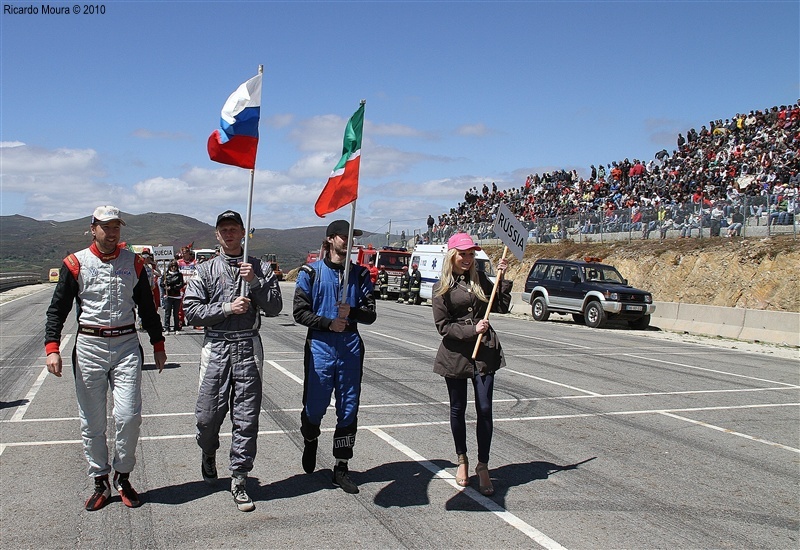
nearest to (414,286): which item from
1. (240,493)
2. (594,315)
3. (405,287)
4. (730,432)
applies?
(405,287)

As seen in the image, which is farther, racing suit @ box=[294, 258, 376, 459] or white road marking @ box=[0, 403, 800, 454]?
white road marking @ box=[0, 403, 800, 454]

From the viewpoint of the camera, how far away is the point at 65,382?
1102cm

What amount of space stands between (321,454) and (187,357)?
766cm

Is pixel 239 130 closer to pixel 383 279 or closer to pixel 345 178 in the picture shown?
pixel 345 178

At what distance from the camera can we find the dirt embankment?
23938 mm

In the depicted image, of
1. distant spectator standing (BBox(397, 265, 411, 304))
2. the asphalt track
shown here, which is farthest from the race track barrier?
distant spectator standing (BBox(397, 265, 411, 304))

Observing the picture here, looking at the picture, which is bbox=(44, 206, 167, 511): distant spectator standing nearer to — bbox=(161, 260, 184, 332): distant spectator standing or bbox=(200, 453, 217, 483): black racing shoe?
bbox=(200, 453, 217, 483): black racing shoe

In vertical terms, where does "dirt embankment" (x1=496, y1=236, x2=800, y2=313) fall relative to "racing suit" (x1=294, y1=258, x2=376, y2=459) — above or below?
above

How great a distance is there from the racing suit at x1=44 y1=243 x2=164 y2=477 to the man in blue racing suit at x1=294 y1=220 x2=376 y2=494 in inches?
48.8

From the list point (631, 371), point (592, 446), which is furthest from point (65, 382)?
point (631, 371)

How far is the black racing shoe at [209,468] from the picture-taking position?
5.77 metres

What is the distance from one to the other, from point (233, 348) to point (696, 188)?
88.8 ft

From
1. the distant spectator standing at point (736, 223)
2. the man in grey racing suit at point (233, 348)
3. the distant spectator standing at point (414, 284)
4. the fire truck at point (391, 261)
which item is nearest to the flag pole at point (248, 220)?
the man in grey racing suit at point (233, 348)

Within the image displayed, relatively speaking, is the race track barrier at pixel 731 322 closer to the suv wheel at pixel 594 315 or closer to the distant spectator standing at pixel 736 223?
the suv wheel at pixel 594 315
